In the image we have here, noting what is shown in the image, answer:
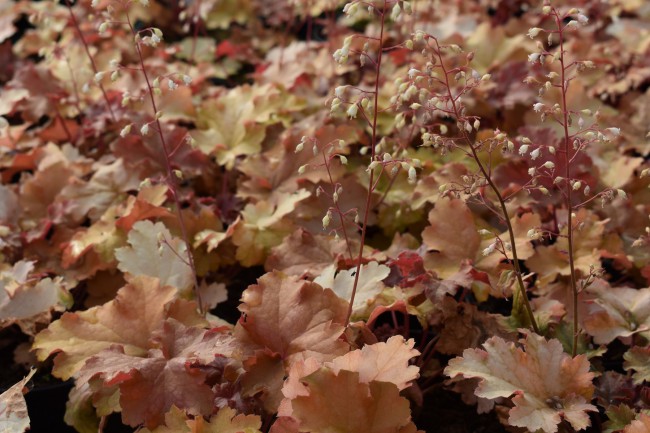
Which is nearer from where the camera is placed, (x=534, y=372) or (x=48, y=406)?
(x=534, y=372)

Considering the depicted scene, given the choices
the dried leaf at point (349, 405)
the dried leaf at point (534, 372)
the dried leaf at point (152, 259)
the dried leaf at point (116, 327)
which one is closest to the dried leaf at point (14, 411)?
the dried leaf at point (116, 327)

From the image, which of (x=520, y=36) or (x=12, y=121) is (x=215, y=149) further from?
(x=520, y=36)

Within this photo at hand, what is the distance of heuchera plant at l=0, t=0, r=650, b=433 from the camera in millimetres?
1440

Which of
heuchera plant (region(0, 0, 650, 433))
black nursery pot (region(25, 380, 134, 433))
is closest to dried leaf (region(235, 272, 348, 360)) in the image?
heuchera plant (region(0, 0, 650, 433))

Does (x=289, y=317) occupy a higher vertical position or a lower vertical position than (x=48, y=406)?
higher

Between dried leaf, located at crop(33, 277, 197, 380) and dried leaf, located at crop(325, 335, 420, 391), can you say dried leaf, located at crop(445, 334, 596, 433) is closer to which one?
dried leaf, located at crop(325, 335, 420, 391)

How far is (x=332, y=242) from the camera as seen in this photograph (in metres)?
1.95

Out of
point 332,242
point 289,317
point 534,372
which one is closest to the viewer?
point 534,372

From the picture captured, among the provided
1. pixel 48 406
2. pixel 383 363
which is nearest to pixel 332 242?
pixel 383 363

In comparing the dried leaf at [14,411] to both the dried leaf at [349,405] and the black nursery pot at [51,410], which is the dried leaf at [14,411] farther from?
the dried leaf at [349,405]

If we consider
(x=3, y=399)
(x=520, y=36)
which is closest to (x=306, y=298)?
(x=3, y=399)

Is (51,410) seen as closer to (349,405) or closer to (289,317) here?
(289,317)

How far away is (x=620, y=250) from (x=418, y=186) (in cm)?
56

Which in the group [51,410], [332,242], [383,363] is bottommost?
[51,410]
